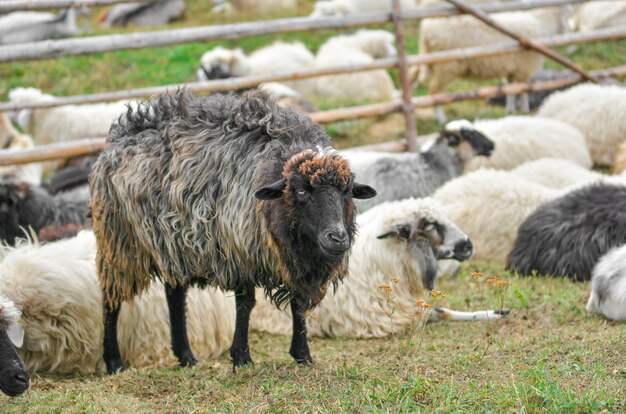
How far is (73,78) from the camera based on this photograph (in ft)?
50.2

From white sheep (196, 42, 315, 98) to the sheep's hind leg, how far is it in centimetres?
805

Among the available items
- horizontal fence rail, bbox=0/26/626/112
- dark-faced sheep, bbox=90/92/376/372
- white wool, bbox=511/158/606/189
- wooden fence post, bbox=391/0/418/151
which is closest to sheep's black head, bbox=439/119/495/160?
white wool, bbox=511/158/606/189

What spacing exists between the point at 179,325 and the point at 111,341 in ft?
1.48

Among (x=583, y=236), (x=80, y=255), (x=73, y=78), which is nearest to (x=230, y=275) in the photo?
(x=80, y=255)

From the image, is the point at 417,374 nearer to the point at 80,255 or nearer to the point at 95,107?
A: the point at 80,255

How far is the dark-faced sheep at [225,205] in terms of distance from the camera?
499 cm

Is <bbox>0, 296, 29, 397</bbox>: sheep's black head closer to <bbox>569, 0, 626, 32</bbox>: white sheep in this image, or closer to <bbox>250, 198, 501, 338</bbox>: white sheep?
<bbox>250, 198, 501, 338</bbox>: white sheep

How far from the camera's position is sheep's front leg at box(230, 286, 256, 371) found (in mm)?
5410

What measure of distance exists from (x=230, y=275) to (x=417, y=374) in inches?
45.8

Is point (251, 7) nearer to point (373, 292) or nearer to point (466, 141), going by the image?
point (466, 141)

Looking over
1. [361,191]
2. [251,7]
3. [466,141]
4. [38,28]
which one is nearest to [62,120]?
[466,141]

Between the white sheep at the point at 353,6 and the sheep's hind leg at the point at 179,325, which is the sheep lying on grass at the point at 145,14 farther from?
the sheep's hind leg at the point at 179,325

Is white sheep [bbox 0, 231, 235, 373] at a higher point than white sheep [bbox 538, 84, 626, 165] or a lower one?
higher

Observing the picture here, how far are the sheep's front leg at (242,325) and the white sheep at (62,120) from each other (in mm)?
6901
